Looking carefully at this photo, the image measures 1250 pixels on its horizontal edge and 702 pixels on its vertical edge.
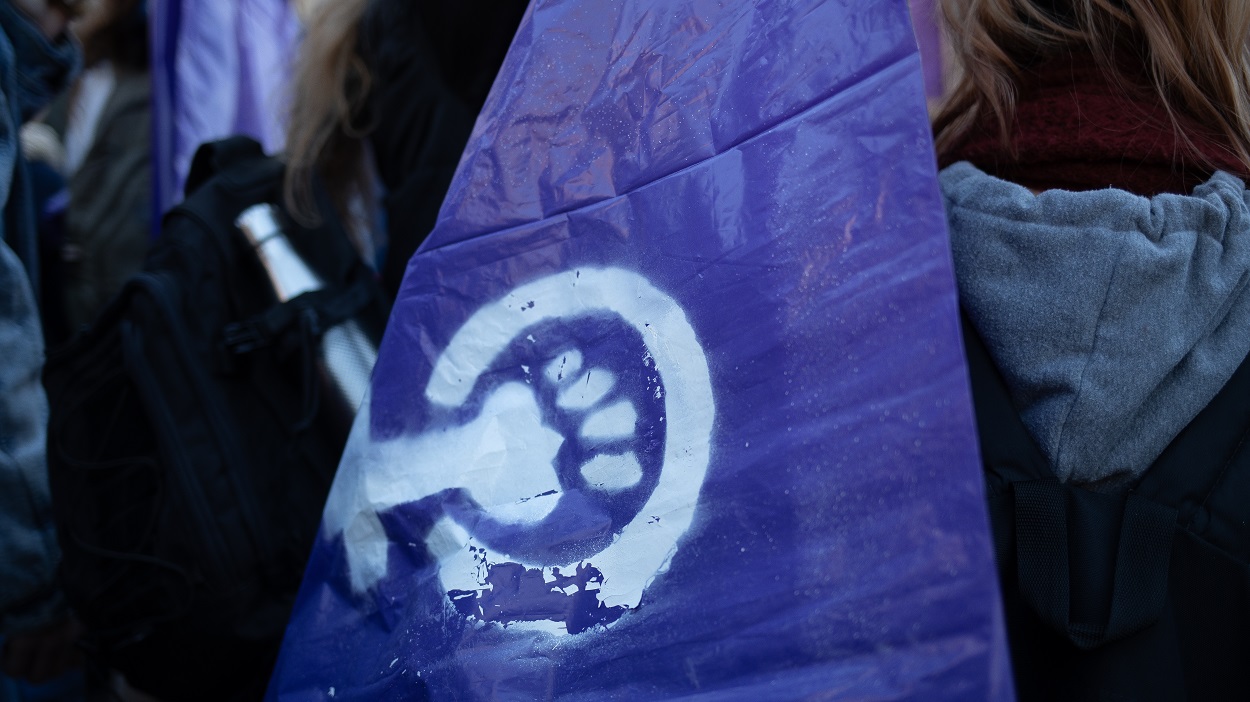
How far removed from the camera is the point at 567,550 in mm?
702

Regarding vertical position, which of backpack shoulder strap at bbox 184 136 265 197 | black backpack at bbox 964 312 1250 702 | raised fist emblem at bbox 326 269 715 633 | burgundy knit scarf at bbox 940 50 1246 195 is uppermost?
backpack shoulder strap at bbox 184 136 265 197

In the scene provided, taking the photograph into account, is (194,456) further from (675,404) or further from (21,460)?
(675,404)

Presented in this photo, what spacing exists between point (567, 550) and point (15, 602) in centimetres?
65

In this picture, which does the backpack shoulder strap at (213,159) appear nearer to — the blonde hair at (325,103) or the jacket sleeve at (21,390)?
the blonde hair at (325,103)

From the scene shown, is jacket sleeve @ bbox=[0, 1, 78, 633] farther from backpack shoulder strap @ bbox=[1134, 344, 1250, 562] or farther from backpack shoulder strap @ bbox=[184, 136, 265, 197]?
backpack shoulder strap @ bbox=[1134, 344, 1250, 562]

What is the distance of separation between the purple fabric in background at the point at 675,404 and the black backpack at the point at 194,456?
8.2 inches

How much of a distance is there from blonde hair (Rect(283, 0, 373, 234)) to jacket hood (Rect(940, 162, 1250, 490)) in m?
0.86

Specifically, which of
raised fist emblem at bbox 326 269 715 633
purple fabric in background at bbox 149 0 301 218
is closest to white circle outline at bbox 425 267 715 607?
raised fist emblem at bbox 326 269 715 633

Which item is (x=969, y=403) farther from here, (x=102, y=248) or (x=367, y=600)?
(x=102, y=248)

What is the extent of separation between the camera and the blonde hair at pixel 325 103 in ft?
3.82

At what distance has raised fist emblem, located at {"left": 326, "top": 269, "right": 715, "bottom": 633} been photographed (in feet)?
2.21

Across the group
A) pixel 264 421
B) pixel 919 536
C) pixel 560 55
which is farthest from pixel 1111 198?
pixel 264 421

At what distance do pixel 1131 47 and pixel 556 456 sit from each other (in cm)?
59

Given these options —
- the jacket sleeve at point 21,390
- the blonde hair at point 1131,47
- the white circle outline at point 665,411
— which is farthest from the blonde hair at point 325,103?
the blonde hair at point 1131,47
